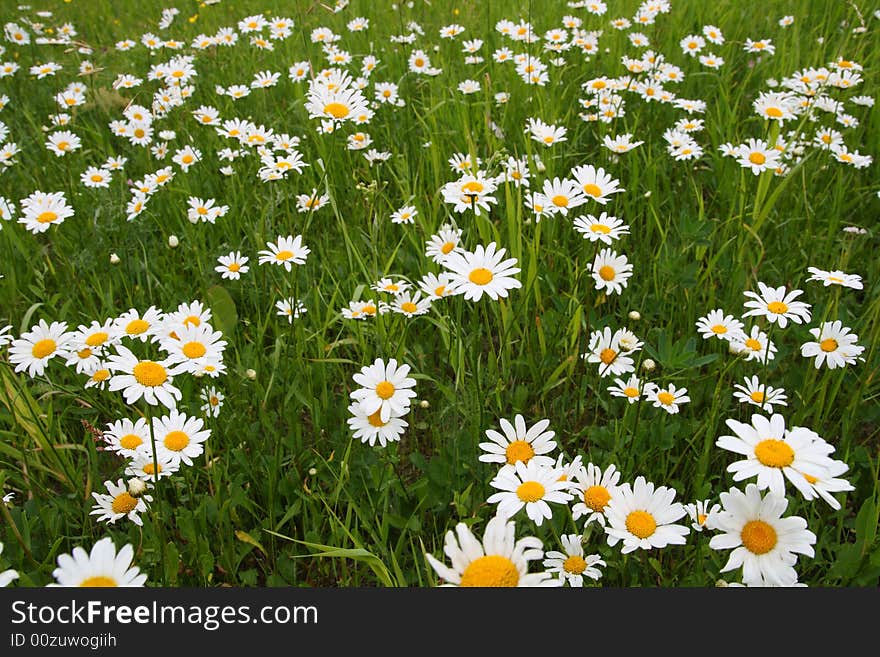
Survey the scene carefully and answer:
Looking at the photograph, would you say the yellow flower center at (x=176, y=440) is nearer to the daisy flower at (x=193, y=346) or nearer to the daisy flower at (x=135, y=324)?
the daisy flower at (x=193, y=346)

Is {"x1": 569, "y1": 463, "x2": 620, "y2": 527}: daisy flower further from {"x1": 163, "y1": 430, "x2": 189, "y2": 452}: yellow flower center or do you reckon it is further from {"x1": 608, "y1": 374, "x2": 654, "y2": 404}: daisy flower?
{"x1": 163, "y1": 430, "x2": 189, "y2": 452}: yellow flower center

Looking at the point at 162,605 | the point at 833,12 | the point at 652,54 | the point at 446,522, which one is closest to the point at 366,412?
the point at 446,522

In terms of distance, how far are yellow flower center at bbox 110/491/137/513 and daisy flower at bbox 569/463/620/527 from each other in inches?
39.2

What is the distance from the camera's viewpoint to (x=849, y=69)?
9.87ft

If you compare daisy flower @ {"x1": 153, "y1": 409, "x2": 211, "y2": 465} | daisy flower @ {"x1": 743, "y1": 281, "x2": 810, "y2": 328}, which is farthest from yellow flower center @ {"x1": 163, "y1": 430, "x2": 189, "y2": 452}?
daisy flower @ {"x1": 743, "y1": 281, "x2": 810, "y2": 328}

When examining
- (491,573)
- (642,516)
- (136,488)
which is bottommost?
(491,573)

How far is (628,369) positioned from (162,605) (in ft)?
4.13

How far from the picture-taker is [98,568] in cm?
102

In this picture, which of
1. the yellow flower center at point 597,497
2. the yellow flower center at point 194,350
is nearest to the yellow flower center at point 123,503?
the yellow flower center at point 194,350

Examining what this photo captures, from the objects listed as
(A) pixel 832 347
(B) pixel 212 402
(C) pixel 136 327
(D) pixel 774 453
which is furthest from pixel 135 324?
(A) pixel 832 347

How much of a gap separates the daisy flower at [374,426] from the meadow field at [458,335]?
2 cm

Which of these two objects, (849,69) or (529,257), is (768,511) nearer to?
(529,257)

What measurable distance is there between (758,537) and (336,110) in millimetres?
1921

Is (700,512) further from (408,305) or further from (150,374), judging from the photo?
(150,374)
